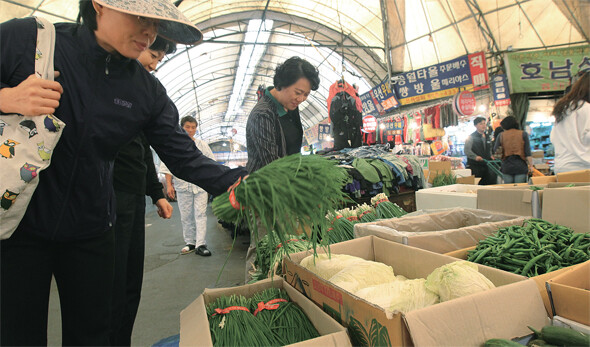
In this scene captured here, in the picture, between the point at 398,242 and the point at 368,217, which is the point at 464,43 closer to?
the point at 368,217

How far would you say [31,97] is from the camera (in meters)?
0.89

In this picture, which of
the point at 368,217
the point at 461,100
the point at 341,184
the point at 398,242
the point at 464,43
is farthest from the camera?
the point at 464,43

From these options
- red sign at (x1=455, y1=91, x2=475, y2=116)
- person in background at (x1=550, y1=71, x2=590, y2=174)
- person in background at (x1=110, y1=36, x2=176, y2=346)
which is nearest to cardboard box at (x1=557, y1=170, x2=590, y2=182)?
person in background at (x1=550, y1=71, x2=590, y2=174)

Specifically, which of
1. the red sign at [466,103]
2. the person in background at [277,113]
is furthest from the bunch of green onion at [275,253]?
the red sign at [466,103]

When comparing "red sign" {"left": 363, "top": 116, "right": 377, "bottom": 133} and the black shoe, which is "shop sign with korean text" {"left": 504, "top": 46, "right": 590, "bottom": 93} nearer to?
"red sign" {"left": 363, "top": 116, "right": 377, "bottom": 133}

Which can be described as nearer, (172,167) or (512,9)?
(172,167)

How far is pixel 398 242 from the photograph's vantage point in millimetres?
1706

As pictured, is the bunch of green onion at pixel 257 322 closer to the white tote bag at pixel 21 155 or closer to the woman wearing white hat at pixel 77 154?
the woman wearing white hat at pixel 77 154

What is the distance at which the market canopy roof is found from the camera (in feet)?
27.7

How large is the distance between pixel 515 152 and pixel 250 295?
4.79 m

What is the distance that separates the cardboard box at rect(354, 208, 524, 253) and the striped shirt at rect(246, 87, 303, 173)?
733mm

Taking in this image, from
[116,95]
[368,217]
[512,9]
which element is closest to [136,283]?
[116,95]

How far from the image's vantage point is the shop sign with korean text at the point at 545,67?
25.9ft

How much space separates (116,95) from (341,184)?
90 cm
